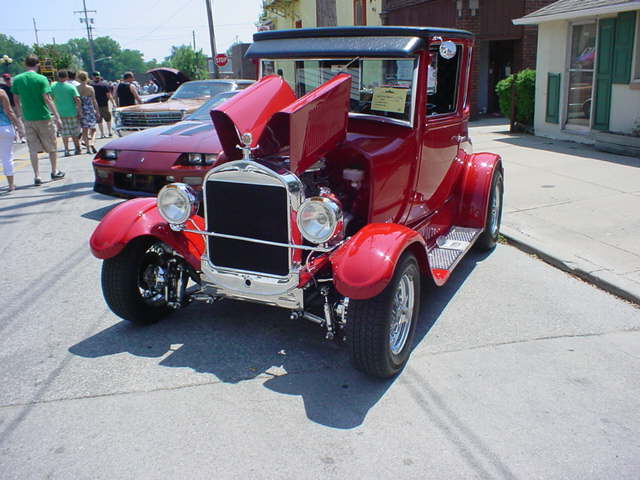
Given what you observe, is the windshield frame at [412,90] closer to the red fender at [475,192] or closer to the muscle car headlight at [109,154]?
the red fender at [475,192]

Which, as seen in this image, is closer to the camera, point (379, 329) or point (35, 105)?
point (379, 329)

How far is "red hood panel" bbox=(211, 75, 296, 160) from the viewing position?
3701 millimetres

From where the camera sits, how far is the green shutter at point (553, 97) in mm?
12453

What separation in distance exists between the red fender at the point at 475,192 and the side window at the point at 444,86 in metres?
0.77

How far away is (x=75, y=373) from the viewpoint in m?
3.71

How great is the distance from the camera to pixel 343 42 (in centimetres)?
418

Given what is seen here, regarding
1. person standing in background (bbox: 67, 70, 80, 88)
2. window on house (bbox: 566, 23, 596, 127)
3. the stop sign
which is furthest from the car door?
the stop sign

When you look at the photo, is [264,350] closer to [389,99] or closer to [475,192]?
[389,99]

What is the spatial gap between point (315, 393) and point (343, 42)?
245 cm

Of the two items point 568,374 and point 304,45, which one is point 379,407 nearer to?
point 568,374

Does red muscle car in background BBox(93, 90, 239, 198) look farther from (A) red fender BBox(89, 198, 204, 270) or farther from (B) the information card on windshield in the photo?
(B) the information card on windshield

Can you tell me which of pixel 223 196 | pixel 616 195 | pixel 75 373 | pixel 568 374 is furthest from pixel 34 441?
pixel 616 195

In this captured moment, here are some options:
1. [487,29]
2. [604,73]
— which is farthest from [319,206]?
[487,29]

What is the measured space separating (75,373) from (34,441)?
2.39 ft
